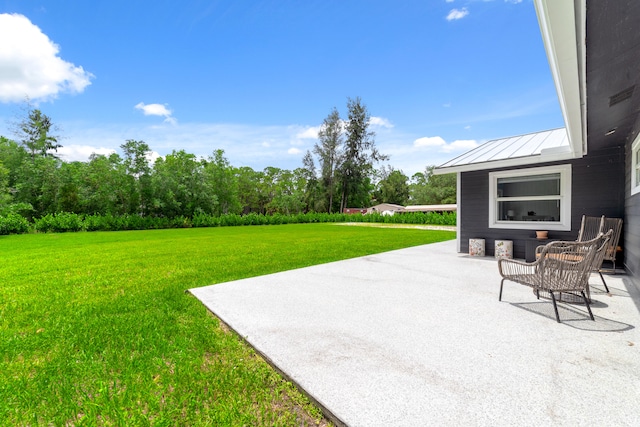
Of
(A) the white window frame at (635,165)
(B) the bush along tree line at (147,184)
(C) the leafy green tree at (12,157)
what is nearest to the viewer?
(A) the white window frame at (635,165)

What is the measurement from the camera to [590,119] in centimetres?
378

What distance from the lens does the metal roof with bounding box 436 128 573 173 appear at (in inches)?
236

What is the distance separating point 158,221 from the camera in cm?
2088

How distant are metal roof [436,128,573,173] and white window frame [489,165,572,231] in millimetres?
418

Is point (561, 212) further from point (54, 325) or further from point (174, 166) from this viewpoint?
point (174, 166)

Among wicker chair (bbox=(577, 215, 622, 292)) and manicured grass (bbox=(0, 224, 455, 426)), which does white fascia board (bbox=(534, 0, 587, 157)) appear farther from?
wicker chair (bbox=(577, 215, 622, 292))

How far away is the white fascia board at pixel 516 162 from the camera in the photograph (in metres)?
5.50

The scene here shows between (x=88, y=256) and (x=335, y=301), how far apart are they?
24.6 feet

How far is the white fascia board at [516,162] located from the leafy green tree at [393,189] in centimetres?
4079

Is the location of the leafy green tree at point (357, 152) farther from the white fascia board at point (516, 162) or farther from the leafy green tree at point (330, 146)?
the white fascia board at point (516, 162)

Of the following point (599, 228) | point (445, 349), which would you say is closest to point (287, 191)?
point (599, 228)

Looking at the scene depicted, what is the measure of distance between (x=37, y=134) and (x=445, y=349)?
34426 millimetres

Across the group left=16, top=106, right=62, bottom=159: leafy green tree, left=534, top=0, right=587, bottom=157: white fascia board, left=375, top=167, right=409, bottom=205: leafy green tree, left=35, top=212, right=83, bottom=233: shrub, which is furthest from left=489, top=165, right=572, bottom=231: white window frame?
left=375, top=167, right=409, bottom=205: leafy green tree

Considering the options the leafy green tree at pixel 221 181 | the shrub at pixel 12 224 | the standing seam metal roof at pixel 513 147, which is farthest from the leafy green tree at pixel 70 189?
the standing seam metal roof at pixel 513 147
